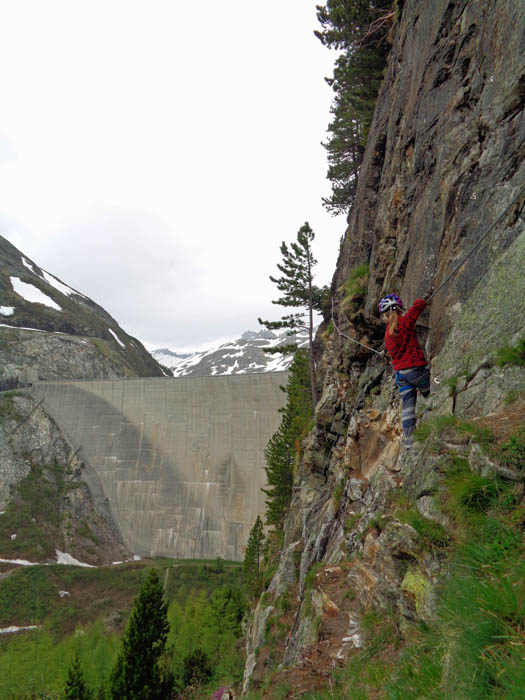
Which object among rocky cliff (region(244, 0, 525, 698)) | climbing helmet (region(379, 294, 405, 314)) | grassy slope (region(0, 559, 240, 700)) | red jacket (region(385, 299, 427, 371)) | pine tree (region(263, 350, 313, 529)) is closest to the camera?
rocky cliff (region(244, 0, 525, 698))

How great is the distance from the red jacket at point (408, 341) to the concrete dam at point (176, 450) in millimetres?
37162

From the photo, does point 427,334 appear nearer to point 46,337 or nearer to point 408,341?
point 408,341

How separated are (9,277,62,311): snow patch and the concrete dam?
28786 mm

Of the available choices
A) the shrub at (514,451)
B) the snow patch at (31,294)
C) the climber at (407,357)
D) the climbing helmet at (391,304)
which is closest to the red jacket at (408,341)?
the climber at (407,357)

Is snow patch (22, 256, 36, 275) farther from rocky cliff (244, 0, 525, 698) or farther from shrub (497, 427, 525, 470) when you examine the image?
shrub (497, 427, 525, 470)

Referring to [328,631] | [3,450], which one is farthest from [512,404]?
[3,450]

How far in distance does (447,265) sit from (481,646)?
5.83m

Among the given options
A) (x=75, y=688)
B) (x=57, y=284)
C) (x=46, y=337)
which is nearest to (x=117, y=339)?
(x=57, y=284)

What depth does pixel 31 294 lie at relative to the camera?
234ft

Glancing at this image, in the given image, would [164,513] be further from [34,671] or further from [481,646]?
[481,646]

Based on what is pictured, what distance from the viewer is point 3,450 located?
139 ft

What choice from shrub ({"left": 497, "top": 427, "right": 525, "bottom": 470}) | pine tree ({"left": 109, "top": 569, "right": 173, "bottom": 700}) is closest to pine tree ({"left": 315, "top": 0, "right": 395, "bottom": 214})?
shrub ({"left": 497, "top": 427, "right": 525, "bottom": 470})

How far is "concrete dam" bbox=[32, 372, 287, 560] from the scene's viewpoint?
39.5 metres

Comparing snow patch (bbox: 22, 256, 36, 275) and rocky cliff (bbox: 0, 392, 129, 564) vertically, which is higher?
snow patch (bbox: 22, 256, 36, 275)
